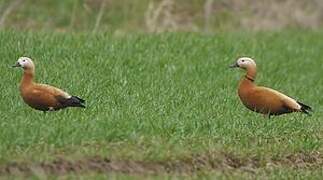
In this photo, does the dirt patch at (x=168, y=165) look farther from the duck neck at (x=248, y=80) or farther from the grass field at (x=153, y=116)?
the duck neck at (x=248, y=80)

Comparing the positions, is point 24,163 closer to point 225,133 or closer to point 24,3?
point 225,133

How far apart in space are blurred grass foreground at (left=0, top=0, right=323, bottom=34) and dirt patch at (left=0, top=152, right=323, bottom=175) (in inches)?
304

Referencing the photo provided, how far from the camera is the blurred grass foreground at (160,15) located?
1691cm

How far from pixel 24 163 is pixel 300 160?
2.40 m

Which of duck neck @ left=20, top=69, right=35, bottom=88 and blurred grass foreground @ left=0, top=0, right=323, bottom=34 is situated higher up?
duck neck @ left=20, top=69, right=35, bottom=88

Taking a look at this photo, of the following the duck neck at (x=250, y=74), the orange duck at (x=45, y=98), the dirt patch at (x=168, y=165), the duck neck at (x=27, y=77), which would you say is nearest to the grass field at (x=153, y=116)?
the dirt patch at (x=168, y=165)

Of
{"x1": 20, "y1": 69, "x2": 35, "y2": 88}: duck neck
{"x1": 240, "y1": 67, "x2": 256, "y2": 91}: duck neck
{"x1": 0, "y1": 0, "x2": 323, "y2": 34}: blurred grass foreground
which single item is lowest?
{"x1": 0, "y1": 0, "x2": 323, "y2": 34}: blurred grass foreground

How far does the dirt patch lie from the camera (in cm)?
737

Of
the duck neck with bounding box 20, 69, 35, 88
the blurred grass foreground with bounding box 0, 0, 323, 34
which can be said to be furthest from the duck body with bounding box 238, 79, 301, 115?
the blurred grass foreground with bounding box 0, 0, 323, 34

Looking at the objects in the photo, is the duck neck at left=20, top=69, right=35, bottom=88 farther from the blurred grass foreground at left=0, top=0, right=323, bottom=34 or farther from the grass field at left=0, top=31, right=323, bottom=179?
the blurred grass foreground at left=0, top=0, right=323, bottom=34

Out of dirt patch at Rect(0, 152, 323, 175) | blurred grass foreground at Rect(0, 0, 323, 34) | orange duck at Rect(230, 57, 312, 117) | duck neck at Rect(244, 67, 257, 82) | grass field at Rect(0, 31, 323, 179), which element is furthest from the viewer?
blurred grass foreground at Rect(0, 0, 323, 34)

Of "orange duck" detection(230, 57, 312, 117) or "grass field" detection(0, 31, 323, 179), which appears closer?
"grass field" detection(0, 31, 323, 179)

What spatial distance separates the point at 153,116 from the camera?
8.96m

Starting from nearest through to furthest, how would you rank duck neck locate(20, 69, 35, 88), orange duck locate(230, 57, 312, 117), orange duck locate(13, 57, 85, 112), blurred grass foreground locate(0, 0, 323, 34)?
orange duck locate(13, 57, 85, 112) → duck neck locate(20, 69, 35, 88) → orange duck locate(230, 57, 312, 117) → blurred grass foreground locate(0, 0, 323, 34)
